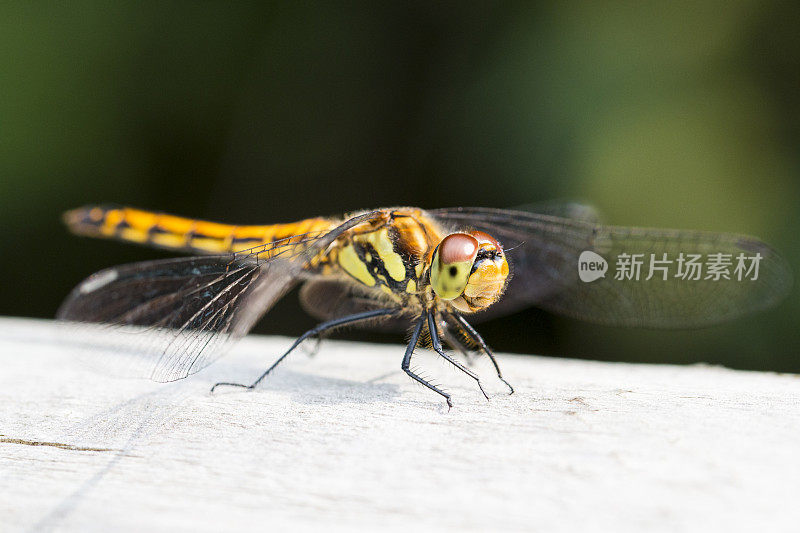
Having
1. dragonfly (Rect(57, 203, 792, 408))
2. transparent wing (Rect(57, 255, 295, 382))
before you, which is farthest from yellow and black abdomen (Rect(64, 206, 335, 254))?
transparent wing (Rect(57, 255, 295, 382))

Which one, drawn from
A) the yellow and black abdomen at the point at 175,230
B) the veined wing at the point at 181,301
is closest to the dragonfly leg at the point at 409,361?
the veined wing at the point at 181,301

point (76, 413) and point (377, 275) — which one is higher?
point (377, 275)

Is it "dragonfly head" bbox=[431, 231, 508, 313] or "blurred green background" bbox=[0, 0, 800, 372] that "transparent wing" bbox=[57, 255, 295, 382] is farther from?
"blurred green background" bbox=[0, 0, 800, 372]

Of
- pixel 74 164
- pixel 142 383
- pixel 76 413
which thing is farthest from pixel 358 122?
pixel 76 413

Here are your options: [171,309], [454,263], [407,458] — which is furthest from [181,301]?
[407,458]

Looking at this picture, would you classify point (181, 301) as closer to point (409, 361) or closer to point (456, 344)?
point (409, 361)

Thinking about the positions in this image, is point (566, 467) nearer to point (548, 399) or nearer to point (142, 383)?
point (548, 399)
